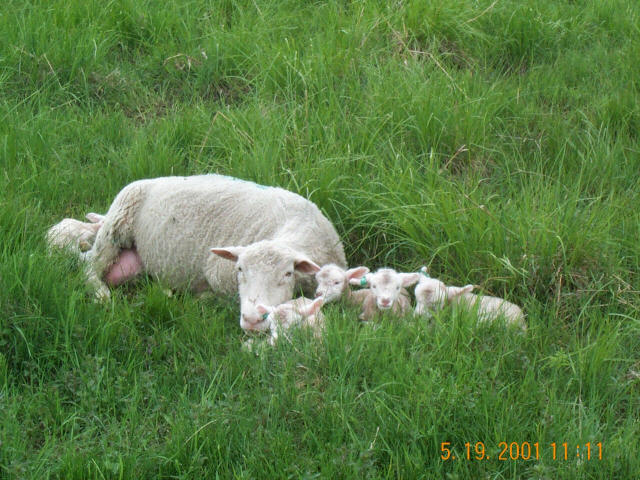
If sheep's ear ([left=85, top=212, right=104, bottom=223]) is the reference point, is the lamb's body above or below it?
above

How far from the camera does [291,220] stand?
5.49 metres

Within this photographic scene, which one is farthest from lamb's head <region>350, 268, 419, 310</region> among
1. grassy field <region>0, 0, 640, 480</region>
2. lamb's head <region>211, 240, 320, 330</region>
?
lamb's head <region>211, 240, 320, 330</region>

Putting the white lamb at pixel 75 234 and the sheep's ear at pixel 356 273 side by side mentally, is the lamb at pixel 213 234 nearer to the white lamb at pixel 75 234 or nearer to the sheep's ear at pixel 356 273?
the white lamb at pixel 75 234

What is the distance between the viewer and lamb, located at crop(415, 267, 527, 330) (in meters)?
4.68

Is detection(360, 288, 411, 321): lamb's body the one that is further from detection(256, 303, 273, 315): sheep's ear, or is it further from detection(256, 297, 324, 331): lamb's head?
detection(256, 303, 273, 315): sheep's ear

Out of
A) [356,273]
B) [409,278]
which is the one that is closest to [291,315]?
[356,273]

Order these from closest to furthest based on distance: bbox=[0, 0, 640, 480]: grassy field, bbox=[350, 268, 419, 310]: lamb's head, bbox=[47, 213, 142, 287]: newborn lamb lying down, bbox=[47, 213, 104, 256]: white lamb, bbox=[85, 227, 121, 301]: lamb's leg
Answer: bbox=[0, 0, 640, 480]: grassy field
bbox=[350, 268, 419, 310]: lamb's head
bbox=[47, 213, 104, 256]: white lamb
bbox=[47, 213, 142, 287]: newborn lamb lying down
bbox=[85, 227, 121, 301]: lamb's leg

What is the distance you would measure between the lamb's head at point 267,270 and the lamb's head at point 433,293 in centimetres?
57

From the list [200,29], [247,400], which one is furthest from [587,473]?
[200,29]

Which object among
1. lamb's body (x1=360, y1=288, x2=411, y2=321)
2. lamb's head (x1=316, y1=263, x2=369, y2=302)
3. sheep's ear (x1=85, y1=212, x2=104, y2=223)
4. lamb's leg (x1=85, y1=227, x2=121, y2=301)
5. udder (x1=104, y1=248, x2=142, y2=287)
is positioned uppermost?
lamb's head (x1=316, y1=263, x2=369, y2=302)

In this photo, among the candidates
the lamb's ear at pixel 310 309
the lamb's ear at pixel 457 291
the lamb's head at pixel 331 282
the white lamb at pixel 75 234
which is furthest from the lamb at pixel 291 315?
the white lamb at pixel 75 234

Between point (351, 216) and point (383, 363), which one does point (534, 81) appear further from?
point (383, 363)

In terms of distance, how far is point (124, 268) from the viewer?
6.06 meters

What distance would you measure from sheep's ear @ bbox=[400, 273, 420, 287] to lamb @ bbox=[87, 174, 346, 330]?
1.57 ft
